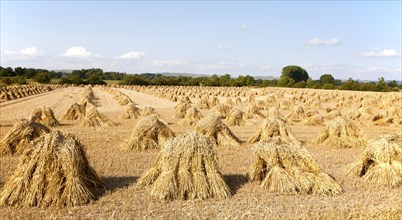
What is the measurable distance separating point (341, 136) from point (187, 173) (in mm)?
9589

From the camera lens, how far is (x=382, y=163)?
1178 centimetres

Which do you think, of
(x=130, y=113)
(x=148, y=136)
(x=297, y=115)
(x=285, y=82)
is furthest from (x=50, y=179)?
(x=285, y=82)

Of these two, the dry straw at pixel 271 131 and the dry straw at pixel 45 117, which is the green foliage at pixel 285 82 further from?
the dry straw at pixel 271 131

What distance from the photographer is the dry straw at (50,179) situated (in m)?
8.83

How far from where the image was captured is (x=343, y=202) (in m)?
9.52

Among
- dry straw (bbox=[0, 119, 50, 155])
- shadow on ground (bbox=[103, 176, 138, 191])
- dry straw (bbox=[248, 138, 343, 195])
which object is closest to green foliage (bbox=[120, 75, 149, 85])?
dry straw (bbox=[0, 119, 50, 155])

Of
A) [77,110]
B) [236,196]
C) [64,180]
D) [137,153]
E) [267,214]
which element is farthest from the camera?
[77,110]

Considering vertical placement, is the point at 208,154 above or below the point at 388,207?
above

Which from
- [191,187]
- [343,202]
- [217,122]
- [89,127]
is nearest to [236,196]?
[191,187]

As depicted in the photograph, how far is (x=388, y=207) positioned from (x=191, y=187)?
4.45 m

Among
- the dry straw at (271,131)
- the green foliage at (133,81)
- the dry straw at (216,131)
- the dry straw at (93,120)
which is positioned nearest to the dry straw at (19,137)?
the dry straw at (216,131)

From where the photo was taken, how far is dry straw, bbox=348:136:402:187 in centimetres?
1141

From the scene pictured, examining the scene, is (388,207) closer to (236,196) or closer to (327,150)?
Result: (236,196)

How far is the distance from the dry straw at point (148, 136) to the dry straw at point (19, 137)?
10.7ft
